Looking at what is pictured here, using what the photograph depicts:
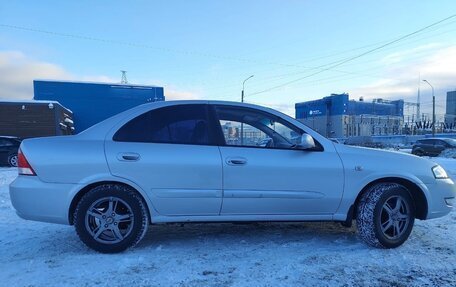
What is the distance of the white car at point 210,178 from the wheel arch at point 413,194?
0.01 m

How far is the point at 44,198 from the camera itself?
4004 mm

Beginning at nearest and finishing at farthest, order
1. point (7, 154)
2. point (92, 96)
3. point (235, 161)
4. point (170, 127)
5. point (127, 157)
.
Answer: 1. point (127, 157)
2. point (235, 161)
3. point (170, 127)
4. point (7, 154)
5. point (92, 96)

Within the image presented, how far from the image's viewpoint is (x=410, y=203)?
448 cm

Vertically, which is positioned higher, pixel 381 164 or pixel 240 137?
pixel 240 137

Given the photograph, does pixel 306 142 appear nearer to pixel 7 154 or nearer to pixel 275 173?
pixel 275 173

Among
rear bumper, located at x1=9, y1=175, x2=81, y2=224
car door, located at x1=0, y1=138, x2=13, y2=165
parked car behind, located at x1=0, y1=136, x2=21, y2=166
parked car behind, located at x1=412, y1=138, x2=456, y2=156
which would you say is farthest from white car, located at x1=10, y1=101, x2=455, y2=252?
parked car behind, located at x1=412, y1=138, x2=456, y2=156

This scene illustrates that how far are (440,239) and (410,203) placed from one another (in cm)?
72

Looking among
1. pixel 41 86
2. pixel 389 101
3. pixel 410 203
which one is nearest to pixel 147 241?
pixel 410 203

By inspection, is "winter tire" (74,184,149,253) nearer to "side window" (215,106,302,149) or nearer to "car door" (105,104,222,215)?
"car door" (105,104,222,215)

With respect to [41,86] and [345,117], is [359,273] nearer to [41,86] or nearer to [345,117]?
[41,86]

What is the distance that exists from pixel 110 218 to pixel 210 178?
1.11 metres

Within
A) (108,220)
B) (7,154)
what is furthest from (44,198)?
(7,154)

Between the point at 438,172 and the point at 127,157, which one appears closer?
the point at 127,157

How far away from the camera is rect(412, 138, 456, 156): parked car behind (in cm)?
Answer: 2485
